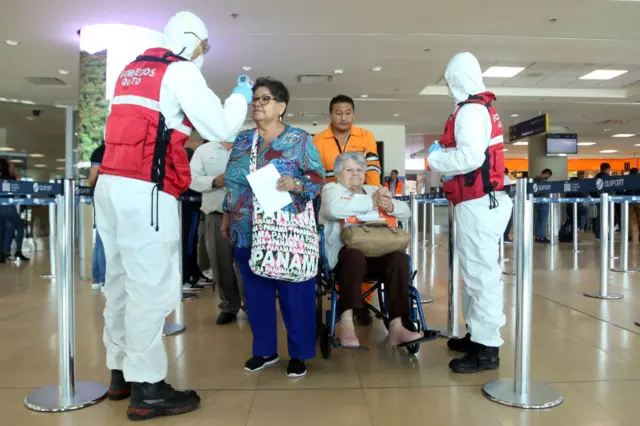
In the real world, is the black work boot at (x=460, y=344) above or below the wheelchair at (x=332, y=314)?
below

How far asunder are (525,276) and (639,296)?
9.83 feet

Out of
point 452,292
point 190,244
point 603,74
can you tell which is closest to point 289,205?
point 452,292

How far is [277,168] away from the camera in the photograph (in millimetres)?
2305

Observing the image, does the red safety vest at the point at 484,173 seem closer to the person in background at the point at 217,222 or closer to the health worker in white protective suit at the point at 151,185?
the health worker in white protective suit at the point at 151,185

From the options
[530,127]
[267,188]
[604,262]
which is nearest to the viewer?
[267,188]

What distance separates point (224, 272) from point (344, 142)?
1.25 meters

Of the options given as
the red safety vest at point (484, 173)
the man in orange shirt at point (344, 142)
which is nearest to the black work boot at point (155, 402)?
the red safety vest at point (484, 173)

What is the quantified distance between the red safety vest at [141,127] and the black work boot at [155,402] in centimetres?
77

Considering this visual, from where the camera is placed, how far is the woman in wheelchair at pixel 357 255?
2.60 meters

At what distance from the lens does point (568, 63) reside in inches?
344

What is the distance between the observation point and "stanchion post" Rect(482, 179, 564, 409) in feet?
6.70

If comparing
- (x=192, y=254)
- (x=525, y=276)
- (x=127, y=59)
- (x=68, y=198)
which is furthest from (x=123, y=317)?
(x=127, y=59)

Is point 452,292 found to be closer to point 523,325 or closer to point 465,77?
point 523,325

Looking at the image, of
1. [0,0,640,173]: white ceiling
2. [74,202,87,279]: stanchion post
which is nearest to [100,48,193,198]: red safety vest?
[0,0,640,173]: white ceiling
